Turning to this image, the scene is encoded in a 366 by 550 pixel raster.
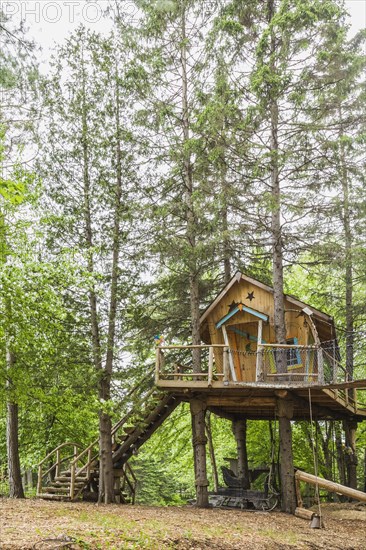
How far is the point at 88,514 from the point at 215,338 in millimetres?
8072

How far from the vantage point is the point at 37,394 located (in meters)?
12.8

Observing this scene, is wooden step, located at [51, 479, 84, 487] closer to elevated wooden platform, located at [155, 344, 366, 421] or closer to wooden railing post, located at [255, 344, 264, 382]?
elevated wooden platform, located at [155, 344, 366, 421]

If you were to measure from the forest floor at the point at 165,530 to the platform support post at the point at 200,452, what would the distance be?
1311mm

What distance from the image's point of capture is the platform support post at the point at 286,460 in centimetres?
1403

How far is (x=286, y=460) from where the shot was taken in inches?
563

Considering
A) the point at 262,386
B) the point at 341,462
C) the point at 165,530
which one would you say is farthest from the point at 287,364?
the point at 341,462

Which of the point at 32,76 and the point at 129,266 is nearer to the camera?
the point at 32,76

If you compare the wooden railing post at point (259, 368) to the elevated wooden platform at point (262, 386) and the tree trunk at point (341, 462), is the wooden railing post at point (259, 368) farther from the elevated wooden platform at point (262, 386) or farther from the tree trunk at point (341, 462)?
the tree trunk at point (341, 462)

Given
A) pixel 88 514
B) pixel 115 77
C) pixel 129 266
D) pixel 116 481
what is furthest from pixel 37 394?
pixel 115 77

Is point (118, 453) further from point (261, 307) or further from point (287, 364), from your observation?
point (261, 307)

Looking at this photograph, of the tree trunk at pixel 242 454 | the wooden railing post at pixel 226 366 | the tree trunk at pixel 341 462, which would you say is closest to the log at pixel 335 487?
the wooden railing post at pixel 226 366

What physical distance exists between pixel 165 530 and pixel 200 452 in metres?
5.81

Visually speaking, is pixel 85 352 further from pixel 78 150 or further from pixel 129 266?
pixel 78 150

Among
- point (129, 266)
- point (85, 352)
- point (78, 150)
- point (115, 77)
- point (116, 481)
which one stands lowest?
point (116, 481)
